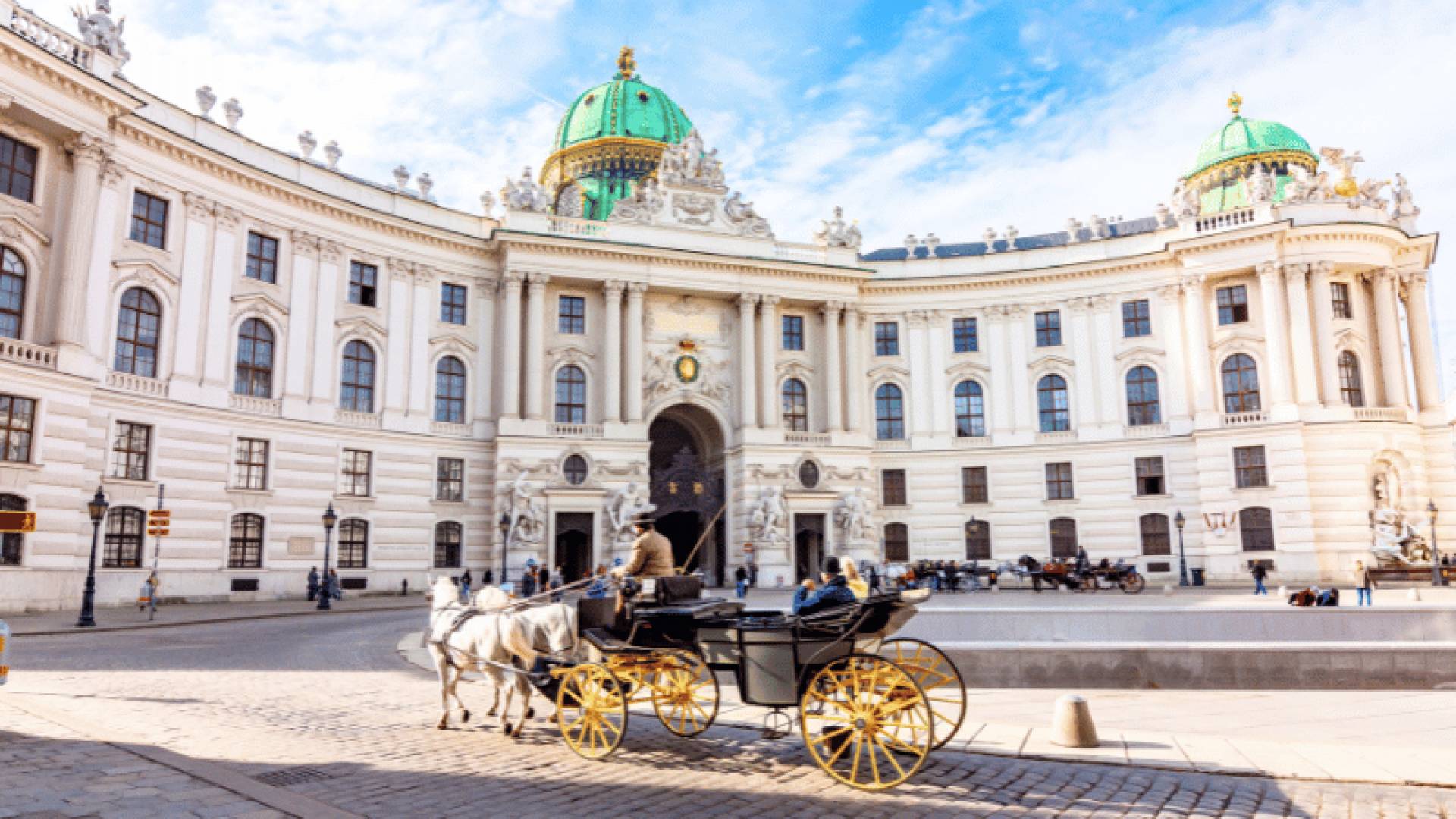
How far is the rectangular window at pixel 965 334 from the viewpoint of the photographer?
44594 millimetres

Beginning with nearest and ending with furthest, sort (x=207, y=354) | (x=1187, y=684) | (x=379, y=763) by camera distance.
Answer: (x=379, y=763)
(x=1187, y=684)
(x=207, y=354)

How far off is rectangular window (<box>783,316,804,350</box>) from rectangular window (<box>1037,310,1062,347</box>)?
11.4 m

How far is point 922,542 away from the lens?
4312 centimetres

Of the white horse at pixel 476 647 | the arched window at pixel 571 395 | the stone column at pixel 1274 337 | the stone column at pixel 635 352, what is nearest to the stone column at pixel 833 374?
the stone column at pixel 635 352

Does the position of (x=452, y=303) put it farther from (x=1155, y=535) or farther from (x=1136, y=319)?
(x=1155, y=535)

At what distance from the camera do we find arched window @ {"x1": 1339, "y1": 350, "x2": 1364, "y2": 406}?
39250 mm

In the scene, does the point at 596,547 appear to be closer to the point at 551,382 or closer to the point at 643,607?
the point at 551,382

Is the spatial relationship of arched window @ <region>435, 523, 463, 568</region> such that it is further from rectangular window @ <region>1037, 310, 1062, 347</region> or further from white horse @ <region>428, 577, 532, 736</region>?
rectangular window @ <region>1037, 310, 1062, 347</region>

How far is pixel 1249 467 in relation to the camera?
38156 mm

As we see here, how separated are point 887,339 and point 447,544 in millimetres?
Answer: 23106

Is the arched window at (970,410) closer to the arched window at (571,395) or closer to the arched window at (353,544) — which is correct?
the arched window at (571,395)

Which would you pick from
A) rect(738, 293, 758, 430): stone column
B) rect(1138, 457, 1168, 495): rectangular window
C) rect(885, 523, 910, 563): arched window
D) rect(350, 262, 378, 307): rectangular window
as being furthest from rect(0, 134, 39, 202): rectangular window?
rect(1138, 457, 1168, 495): rectangular window

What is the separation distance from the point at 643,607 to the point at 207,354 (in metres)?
27.8

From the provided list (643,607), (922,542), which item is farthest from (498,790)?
(922,542)
